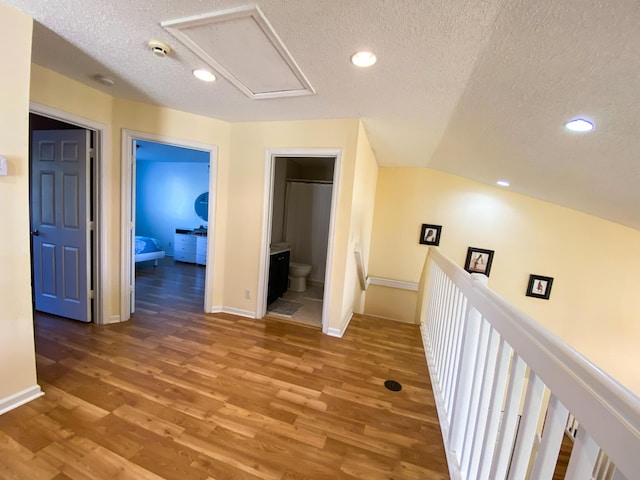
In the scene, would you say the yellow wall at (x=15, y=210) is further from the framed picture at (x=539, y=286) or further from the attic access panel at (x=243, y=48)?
the framed picture at (x=539, y=286)

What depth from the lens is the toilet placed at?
4215mm

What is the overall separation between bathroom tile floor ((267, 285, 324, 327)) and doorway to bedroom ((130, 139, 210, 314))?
194 cm

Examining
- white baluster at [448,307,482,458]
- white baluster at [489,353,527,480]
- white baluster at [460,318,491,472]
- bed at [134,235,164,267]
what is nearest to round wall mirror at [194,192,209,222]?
bed at [134,235,164,267]

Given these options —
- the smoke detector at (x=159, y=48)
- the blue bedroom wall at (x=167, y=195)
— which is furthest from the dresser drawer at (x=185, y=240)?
the smoke detector at (x=159, y=48)

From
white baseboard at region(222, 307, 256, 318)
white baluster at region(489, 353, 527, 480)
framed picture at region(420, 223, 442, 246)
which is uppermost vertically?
framed picture at region(420, 223, 442, 246)

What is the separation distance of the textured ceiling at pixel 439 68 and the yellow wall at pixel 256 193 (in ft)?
0.63

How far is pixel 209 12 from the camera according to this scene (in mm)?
1312

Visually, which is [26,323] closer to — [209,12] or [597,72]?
[209,12]

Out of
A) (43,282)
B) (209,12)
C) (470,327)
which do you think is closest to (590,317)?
(470,327)

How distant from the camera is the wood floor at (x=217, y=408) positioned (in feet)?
4.44

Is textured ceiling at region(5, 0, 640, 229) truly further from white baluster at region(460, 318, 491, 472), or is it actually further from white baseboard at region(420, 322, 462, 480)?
white baseboard at region(420, 322, 462, 480)

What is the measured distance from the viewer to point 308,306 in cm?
365

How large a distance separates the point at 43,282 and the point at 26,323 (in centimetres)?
166

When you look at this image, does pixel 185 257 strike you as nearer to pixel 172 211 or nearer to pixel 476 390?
pixel 172 211
